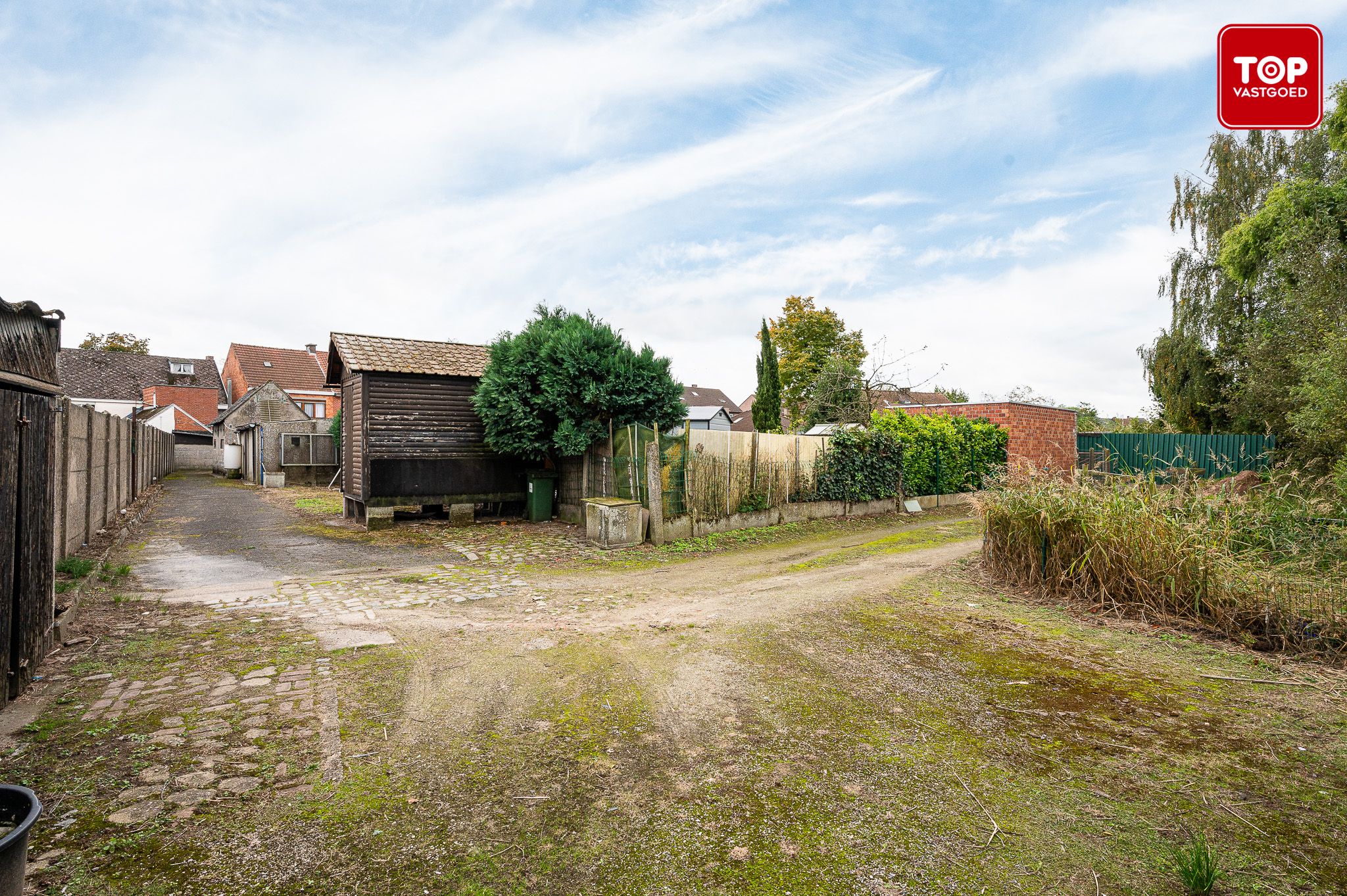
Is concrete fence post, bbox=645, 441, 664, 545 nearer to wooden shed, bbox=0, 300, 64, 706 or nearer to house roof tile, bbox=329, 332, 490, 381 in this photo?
house roof tile, bbox=329, 332, 490, 381

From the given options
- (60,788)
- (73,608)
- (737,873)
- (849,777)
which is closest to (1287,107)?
(849,777)

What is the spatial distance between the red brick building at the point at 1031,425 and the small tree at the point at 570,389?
9.57 metres

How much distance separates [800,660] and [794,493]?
30.8ft

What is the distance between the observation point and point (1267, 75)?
8.21 m

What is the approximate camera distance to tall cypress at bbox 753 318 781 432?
36.9 m

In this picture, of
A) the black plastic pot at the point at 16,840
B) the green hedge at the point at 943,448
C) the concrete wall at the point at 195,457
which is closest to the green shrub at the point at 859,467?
the green hedge at the point at 943,448

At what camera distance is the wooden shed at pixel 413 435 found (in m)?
13.5

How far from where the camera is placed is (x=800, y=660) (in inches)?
213

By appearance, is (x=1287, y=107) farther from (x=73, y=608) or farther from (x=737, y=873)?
(x=73, y=608)

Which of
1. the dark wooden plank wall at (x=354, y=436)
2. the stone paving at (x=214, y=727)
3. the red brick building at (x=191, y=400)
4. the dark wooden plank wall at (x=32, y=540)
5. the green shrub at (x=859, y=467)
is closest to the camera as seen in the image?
the stone paving at (x=214, y=727)

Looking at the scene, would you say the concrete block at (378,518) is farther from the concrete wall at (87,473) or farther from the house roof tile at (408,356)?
the concrete wall at (87,473)

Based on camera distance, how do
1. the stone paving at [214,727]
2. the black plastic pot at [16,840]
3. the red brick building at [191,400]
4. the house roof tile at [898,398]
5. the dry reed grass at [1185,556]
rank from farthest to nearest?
the red brick building at [191,400]
the house roof tile at [898,398]
the dry reed grass at [1185,556]
the stone paving at [214,727]
the black plastic pot at [16,840]

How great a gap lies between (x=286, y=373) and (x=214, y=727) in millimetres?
50445

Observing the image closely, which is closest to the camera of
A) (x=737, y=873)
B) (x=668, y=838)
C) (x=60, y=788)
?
(x=737, y=873)
